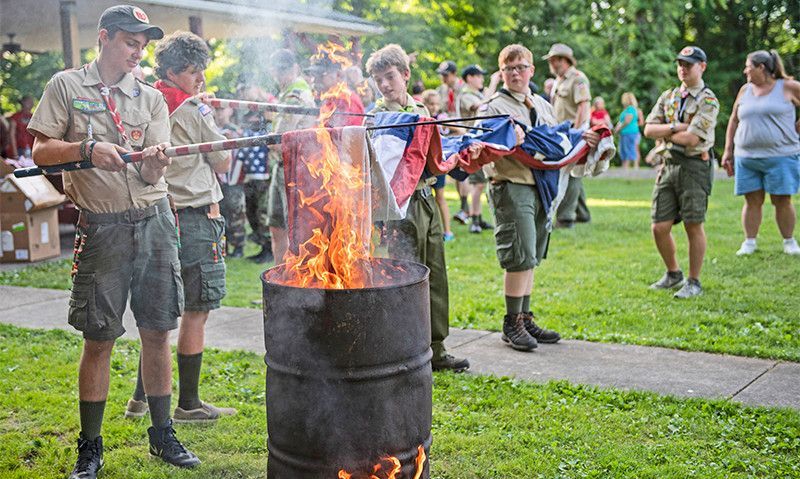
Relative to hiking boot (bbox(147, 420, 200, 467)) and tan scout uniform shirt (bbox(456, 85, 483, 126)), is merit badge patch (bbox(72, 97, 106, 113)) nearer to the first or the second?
hiking boot (bbox(147, 420, 200, 467))

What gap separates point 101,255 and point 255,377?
1.87 metres

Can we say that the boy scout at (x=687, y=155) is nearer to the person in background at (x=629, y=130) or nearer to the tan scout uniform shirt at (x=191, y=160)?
the tan scout uniform shirt at (x=191, y=160)

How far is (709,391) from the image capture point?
499 centimetres

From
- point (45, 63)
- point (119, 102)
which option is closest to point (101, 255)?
point (119, 102)

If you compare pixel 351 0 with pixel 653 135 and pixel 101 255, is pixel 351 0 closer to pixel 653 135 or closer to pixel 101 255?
pixel 653 135

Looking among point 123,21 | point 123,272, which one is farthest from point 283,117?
point 123,272

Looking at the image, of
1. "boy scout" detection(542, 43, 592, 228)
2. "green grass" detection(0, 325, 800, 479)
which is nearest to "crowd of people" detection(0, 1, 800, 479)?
"green grass" detection(0, 325, 800, 479)

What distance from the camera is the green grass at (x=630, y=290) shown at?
626cm

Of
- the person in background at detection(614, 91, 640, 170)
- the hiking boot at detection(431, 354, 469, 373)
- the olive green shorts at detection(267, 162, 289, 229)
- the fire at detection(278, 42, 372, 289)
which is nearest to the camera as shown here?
the fire at detection(278, 42, 372, 289)

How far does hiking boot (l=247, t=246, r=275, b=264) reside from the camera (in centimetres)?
1005

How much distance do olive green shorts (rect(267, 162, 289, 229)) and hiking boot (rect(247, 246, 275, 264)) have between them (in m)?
2.20

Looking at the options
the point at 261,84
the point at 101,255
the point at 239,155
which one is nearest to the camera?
the point at 101,255

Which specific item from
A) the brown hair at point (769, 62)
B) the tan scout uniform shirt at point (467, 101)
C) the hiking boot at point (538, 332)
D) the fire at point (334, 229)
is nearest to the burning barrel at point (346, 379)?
the fire at point (334, 229)

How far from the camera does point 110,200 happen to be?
3.90 metres
